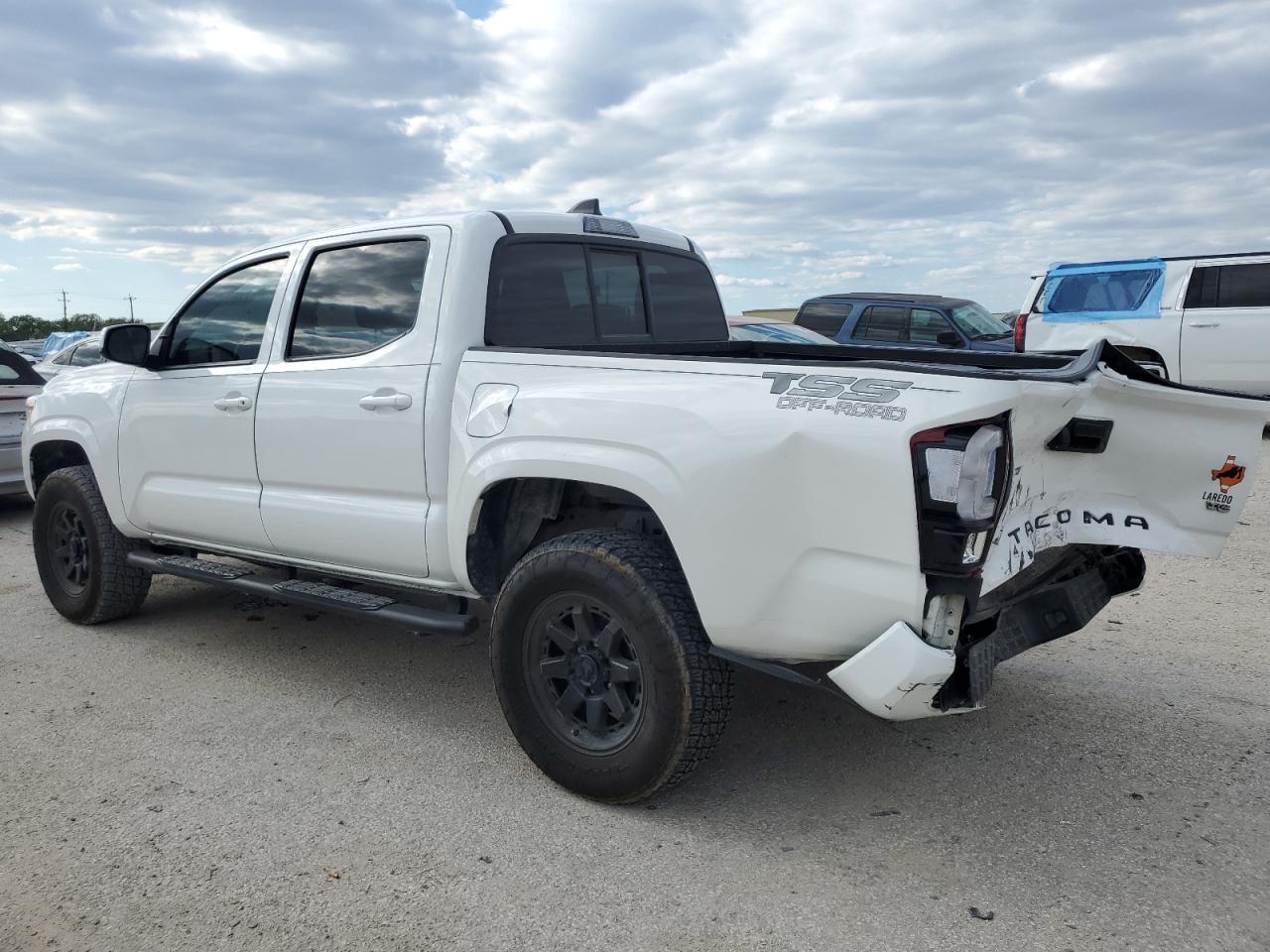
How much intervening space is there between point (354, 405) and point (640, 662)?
63.0 inches

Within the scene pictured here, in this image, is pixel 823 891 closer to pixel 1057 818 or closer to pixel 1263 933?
pixel 1057 818

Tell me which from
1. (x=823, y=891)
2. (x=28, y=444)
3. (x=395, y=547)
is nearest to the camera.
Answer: (x=823, y=891)

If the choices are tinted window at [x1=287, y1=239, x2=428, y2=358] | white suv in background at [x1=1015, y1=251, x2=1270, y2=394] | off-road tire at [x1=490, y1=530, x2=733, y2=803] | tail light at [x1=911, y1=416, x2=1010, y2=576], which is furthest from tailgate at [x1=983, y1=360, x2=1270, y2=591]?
white suv in background at [x1=1015, y1=251, x2=1270, y2=394]

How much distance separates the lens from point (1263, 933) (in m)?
2.66

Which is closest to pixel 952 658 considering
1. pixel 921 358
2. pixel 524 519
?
pixel 524 519

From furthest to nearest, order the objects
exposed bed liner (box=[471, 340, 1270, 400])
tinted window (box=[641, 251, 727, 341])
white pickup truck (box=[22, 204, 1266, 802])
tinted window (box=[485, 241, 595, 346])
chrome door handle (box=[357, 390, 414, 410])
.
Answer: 1. tinted window (box=[641, 251, 727, 341])
2. tinted window (box=[485, 241, 595, 346])
3. chrome door handle (box=[357, 390, 414, 410])
4. exposed bed liner (box=[471, 340, 1270, 400])
5. white pickup truck (box=[22, 204, 1266, 802])

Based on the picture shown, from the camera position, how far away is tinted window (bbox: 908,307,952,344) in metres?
12.9

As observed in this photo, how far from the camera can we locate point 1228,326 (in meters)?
11.6

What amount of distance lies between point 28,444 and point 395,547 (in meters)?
3.17

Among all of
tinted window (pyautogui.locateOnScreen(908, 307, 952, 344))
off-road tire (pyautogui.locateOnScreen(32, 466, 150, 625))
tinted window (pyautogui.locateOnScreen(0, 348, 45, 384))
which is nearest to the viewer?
off-road tire (pyautogui.locateOnScreen(32, 466, 150, 625))

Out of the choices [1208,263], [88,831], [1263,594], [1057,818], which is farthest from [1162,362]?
[88,831]

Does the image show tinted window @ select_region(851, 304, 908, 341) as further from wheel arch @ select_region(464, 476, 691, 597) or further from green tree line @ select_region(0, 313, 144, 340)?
green tree line @ select_region(0, 313, 144, 340)

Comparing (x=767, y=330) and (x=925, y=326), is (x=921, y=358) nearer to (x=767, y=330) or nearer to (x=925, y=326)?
(x=767, y=330)

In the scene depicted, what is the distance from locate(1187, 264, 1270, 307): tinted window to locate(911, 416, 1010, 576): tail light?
→ 10.9m
